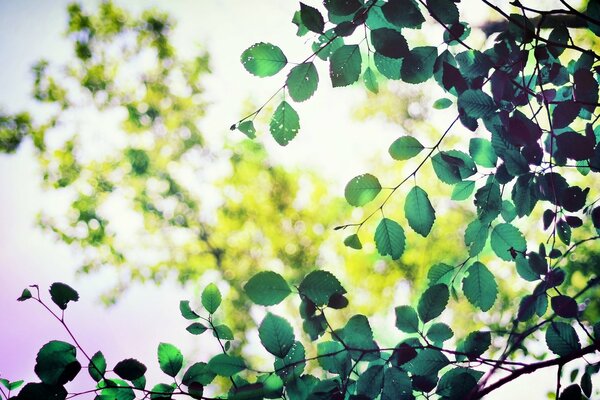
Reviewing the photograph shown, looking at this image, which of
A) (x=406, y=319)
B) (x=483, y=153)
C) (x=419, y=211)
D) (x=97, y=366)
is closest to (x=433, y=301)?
(x=406, y=319)

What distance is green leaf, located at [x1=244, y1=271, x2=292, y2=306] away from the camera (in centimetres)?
65

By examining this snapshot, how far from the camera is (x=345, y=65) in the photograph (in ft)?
2.67

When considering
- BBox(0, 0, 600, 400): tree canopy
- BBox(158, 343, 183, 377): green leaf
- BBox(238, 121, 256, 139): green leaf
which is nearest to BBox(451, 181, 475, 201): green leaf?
BBox(0, 0, 600, 400): tree canopy

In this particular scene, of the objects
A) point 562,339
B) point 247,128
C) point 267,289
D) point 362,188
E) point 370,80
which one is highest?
point 370,80

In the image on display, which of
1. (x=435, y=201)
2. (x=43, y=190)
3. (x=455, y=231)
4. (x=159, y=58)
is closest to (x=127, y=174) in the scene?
(x=43, y=190)

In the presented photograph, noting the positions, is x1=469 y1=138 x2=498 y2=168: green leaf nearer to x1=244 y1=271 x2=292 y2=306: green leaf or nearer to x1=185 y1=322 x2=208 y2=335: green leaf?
x1=244 y1=271 x2=292 y2=306: green leaf

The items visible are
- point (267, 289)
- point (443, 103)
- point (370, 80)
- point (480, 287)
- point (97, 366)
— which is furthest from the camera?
point (443, 103)

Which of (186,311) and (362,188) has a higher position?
(362,188)

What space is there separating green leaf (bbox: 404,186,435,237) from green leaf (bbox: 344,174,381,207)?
0.08 m

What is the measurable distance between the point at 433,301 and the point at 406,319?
7cm

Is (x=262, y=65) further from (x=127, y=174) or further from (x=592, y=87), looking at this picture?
(x=127, y=174)

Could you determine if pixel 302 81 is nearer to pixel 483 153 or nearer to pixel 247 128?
pixel 247 128

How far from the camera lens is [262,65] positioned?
79 cm

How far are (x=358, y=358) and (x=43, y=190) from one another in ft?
26.3
